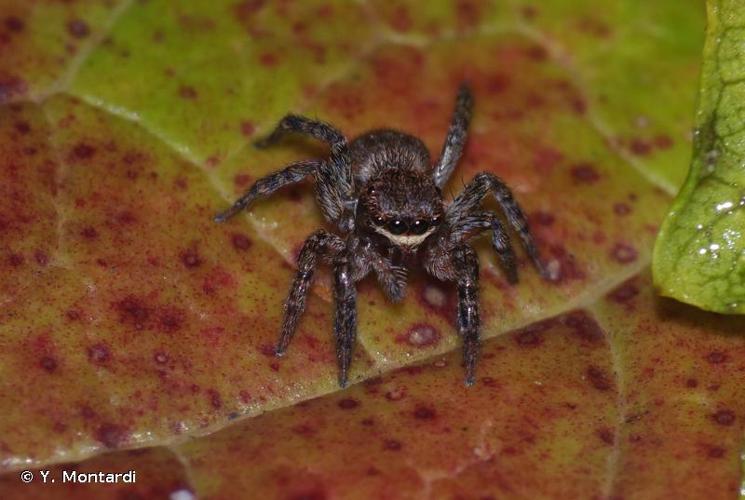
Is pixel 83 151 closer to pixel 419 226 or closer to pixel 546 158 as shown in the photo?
pixel 419 226

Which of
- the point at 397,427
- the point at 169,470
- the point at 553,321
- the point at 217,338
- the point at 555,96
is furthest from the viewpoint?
the point at 555,96

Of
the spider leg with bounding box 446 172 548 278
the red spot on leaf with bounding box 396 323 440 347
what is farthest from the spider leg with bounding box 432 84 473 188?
the red spot on leaf with bounding box 396 323 440 347

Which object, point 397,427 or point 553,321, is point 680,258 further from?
point 397,427

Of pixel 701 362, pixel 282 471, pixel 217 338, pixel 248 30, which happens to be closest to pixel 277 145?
pixel 248 30

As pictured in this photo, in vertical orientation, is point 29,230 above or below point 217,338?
above

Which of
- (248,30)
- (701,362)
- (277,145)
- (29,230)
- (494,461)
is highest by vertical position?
(248,30)

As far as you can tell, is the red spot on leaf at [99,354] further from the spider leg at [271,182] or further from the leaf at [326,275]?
the spider leg at [271,182]

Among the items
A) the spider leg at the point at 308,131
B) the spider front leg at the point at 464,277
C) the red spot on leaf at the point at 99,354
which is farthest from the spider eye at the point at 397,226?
the red spot on leaf at the point at 99,354

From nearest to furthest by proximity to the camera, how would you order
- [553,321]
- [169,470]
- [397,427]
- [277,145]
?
[169,470], [397,427], [553,321], [277,145]
